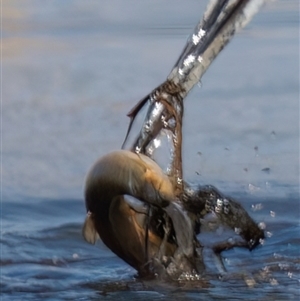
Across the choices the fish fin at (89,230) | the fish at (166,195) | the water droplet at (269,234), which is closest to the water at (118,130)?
the water droplet at (269,234)

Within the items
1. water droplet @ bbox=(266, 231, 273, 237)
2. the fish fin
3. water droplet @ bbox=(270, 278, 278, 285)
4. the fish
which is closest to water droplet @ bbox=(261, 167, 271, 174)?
water droplet @ bbox=(266, 231, 273, 237)

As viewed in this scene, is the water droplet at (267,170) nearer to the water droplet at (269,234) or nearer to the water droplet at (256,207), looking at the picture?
the water droplet at (256,207)

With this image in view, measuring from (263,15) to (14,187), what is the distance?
107 inches

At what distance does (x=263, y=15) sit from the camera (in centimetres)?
737

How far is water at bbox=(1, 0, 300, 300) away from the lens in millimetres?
4273

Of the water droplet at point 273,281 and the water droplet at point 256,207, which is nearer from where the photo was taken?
the water droplet at point 273,281

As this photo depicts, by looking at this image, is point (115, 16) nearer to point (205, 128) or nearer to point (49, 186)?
point (205, 128)

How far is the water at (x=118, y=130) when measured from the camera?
168 inches

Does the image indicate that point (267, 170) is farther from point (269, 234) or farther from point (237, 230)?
point (237, 230)

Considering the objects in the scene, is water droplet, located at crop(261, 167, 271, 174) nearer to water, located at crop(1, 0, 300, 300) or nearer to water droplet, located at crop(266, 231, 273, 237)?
water, located at crop(1, 0, 300, 300)

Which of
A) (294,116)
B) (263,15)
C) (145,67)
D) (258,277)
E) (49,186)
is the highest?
(263,15)

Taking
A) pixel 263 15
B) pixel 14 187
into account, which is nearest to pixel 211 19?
pixel 14 187

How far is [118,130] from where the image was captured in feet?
19.0

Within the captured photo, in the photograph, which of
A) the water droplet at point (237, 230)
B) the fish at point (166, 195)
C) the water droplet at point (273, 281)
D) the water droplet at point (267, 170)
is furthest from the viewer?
the water droplet at point (267, 170)
